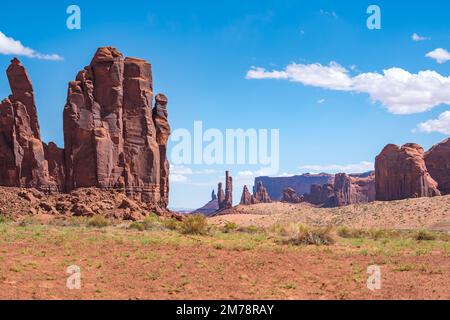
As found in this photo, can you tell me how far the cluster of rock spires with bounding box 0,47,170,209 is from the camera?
151 ft

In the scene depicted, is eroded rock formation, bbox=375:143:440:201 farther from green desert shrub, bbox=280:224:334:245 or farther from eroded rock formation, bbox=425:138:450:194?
green desert shrub, bbox=280:224:334:245

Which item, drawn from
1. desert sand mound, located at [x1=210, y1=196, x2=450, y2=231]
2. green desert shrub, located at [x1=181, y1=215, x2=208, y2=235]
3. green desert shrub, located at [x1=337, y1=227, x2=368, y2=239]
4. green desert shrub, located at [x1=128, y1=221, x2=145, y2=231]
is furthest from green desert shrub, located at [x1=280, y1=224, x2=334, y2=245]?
desert sand mound, located at [x1=210, y1=196, x2=450, y2=231]

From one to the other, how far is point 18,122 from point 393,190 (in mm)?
60411

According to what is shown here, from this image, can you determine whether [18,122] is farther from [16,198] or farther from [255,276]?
[255,276]

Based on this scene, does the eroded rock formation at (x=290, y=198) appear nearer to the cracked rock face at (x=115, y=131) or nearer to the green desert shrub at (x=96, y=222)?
the cracked rock face at (x=115, y=131)

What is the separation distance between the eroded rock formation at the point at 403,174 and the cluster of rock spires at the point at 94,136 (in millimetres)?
46801

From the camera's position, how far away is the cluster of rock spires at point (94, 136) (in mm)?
46000

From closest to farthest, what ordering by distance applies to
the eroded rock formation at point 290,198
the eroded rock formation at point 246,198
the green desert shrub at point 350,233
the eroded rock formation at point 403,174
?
1. the green desert shrub at point 350,233
2. the eroded rock formation at point 403,174
3. the eroded rock formation at point 246,198
4. the eroded rock formation at point 290,198

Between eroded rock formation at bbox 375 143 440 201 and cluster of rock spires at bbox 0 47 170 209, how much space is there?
46.8 m

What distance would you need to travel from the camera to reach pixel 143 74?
5000cm

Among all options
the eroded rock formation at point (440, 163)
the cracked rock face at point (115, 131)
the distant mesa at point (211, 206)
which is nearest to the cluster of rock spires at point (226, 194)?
the distant mesa at point (211, 206)

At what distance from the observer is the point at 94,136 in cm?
4584

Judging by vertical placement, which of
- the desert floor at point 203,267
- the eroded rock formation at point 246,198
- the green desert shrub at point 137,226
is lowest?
the desert floor at point 203,267

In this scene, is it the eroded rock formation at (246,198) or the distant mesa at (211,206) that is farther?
the distant mesa at (211,206)
